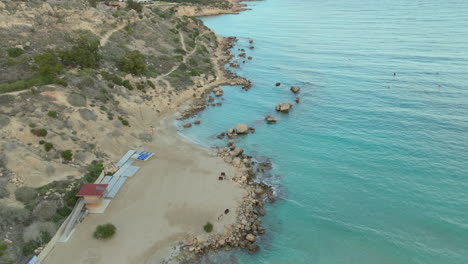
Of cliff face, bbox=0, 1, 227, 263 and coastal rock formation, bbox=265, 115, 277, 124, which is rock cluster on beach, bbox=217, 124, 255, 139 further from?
cliff face, bbox=0, 1, 227, 263

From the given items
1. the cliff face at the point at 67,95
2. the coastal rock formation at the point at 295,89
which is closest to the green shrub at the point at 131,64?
the cliff face at the point at 67,95

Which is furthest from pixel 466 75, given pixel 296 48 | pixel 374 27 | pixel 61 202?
pixel 61 202

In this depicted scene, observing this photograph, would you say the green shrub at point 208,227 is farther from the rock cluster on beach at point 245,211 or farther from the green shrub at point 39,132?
the green shrub at point 39,132

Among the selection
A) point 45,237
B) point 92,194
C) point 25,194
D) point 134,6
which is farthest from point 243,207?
point 134,6

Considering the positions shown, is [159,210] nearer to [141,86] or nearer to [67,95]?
[67,95]

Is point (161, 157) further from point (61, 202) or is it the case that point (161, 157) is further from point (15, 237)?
point (15, 237)
